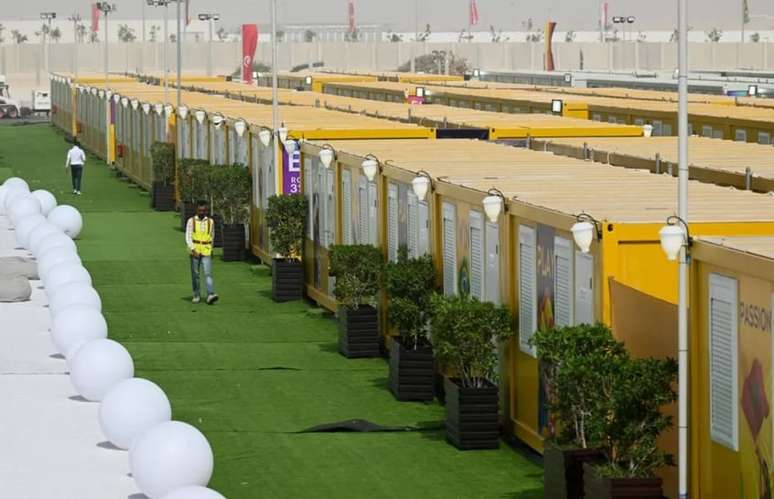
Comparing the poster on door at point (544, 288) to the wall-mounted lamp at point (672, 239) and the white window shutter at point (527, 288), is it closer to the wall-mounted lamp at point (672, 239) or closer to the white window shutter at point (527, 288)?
the white window shutter at point (527, 288)

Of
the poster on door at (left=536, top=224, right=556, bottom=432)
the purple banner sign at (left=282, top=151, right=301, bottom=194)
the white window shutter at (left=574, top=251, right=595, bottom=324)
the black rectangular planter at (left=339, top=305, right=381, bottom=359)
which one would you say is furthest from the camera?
the purple banner sign at (left=282, top=151, right=301, bottom=194)

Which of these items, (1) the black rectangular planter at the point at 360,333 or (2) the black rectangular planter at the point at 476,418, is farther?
(1) the black rectangular planter at the point at 360,333

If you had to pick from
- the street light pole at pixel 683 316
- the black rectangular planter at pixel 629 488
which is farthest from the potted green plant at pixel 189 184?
the black rectangular planter at pixel 629 488

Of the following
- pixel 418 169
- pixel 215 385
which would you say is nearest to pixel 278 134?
pixel 418 169

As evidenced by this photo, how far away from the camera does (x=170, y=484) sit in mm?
14508

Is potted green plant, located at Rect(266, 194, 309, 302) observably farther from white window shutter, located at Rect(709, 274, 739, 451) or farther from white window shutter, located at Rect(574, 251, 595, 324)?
white window shutter, located at Rect(709, 274, 739, 451)

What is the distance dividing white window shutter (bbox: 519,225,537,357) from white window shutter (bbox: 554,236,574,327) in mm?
720

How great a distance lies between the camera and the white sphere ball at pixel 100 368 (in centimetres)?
1870

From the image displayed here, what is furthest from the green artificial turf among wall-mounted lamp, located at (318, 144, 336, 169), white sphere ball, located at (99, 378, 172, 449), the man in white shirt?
the man in white shirt

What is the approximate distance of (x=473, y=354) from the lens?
58.4 feet

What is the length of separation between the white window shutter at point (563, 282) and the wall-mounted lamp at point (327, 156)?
10.8 meters

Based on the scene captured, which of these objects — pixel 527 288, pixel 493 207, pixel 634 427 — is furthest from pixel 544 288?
pixel 634 427

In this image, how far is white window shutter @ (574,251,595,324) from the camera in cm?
1549

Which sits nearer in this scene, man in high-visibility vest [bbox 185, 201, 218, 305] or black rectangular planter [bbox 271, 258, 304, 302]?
man in high-visibility vest [bbox 185, 201, 218, 305]
